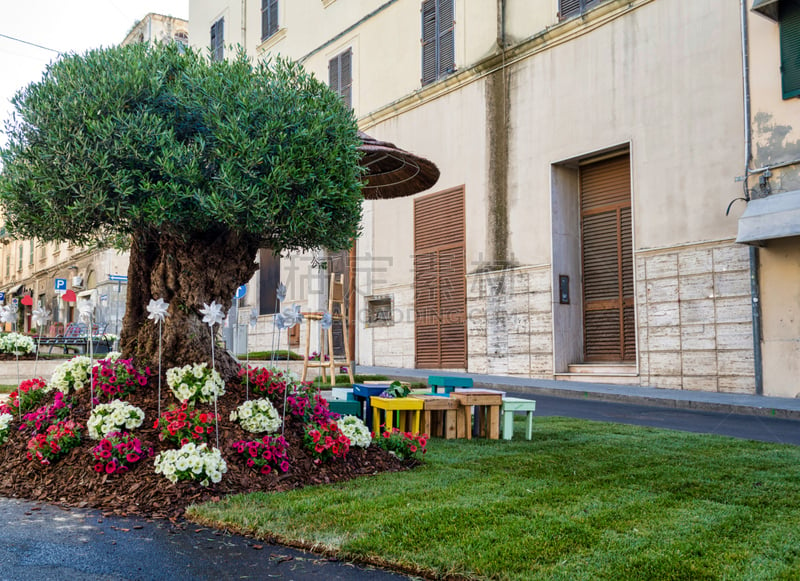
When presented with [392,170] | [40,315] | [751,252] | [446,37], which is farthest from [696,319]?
[40,315]

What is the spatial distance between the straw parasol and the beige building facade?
563 centimetres

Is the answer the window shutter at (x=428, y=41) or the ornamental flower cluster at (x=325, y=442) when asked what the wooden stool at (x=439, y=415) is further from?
the window shutter at (x=428, y=41)

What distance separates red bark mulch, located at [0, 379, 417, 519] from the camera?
14.6 feet

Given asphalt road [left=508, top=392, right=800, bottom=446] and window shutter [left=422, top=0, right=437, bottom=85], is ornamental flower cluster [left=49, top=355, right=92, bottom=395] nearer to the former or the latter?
asphalt road [left=508, top=392, right=800, bottom=446]

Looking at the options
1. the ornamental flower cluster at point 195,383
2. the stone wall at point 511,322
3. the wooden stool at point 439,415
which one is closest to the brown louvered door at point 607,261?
the stone wall at point 511,322

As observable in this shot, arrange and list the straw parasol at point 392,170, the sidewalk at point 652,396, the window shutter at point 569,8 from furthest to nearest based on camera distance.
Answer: the window shutter at point 569,8
the sidewalk at point 652,396
the straw parasol at point 392,170

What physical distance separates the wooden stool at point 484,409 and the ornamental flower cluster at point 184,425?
8.76 ft

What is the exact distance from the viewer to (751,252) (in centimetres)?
1167

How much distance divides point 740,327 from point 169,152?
1011 centimetres

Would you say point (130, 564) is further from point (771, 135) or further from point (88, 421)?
point (771, 135)

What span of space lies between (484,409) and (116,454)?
363cm

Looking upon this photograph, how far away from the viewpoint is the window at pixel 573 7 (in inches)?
583

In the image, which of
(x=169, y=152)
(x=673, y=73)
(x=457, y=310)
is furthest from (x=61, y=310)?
(x=169, y=152)

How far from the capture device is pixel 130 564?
11.1 feet
